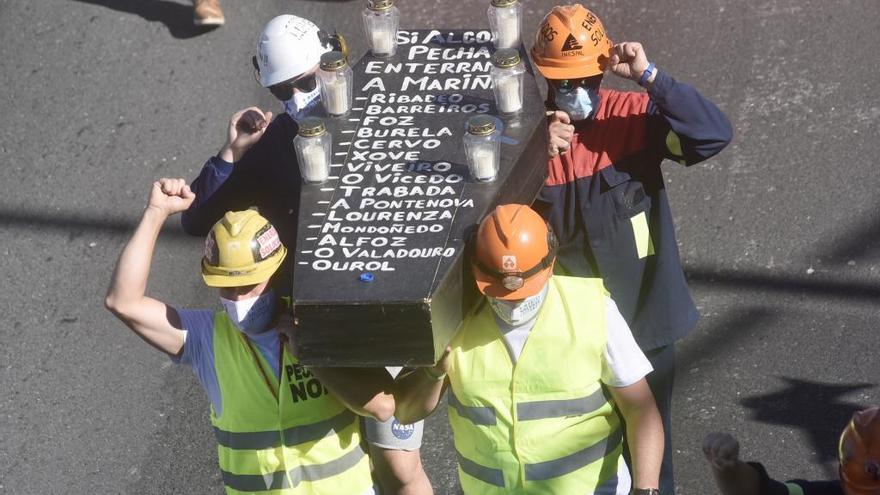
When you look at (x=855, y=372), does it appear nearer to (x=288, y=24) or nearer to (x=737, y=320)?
(x=737, y=320)

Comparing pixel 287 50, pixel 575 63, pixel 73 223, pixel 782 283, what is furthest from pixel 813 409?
pixel 73 223

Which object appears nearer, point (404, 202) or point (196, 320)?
point (404, 202)

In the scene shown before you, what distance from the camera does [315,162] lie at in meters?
4.61

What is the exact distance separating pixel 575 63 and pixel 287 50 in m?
1.26

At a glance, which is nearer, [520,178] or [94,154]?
[520,178]

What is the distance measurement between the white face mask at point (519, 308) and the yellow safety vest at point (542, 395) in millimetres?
43

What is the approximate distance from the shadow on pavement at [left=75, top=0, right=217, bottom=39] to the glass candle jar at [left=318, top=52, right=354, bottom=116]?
4913mm

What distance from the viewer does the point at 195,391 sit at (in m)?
6.99

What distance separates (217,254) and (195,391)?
2692 millimetres

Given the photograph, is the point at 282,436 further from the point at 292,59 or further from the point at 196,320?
the point at 292,59

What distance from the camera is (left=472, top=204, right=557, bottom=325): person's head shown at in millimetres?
4234

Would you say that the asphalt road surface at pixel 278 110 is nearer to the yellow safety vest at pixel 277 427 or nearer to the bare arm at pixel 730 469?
the yellow safety vest at pixel 277 427

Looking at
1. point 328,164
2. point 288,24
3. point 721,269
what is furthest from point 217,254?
point 721,269

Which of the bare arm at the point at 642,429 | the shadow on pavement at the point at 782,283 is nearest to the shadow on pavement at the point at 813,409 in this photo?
the shadow on pavement at the point at 782,283
